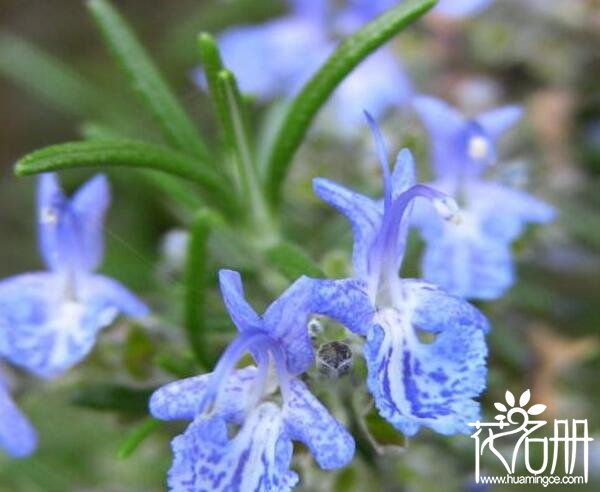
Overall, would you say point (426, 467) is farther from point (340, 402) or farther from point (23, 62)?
point (23, 62)

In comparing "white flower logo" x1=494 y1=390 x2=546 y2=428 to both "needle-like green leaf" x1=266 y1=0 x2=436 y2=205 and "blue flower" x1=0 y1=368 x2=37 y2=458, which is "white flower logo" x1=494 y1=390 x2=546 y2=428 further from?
"blue flower" x1=0 y1=368 x2=37 y2=458

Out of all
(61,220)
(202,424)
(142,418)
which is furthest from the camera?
(142,418)

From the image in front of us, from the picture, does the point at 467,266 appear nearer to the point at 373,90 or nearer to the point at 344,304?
the point at 344,304

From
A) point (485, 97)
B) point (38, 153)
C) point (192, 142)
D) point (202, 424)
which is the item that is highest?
point (485, 97)

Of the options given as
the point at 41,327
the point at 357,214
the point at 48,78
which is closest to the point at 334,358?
the point at 357,214

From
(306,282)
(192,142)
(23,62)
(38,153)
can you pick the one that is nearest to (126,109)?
(23,62)

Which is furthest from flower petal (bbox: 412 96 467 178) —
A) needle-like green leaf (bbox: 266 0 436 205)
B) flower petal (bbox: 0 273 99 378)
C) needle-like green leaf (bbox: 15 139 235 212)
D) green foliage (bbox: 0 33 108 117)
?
green foliage (bbox: 0 33 108 117)

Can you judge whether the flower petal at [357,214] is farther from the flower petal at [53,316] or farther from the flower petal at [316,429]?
the flower petal at [53,316]
